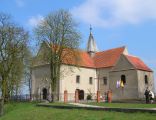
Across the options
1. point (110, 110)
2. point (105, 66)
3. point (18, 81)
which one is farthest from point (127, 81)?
point (110, 110)

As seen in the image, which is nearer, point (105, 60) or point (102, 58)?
point (105, 60)

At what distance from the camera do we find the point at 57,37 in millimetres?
43375

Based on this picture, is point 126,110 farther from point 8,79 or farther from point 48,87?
point 48,87

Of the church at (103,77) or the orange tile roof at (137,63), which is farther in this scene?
the orange tile roof at (137,63)

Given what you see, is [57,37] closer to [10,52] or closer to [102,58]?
[10,52]

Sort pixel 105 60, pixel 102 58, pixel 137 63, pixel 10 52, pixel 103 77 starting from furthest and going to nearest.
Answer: pixel 102 58
pixel 105 60
pixel 103 77
pixel 137 63
pixel 10 52

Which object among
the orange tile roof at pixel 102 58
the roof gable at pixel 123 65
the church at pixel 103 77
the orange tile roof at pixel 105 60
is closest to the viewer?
the church at pixel 103 77

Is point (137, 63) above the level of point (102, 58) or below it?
below

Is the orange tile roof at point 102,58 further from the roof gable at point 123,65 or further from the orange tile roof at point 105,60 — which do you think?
the roof gable at point 123,65

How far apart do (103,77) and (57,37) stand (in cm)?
1725

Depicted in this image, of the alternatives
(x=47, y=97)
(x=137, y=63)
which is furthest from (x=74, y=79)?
(x=137, y=63)

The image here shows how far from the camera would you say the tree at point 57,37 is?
43.0 meters

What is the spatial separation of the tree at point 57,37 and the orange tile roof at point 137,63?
11979mm

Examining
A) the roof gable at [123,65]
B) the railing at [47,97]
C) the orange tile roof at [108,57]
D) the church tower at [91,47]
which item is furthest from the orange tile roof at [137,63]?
the church tower at [91,47]
